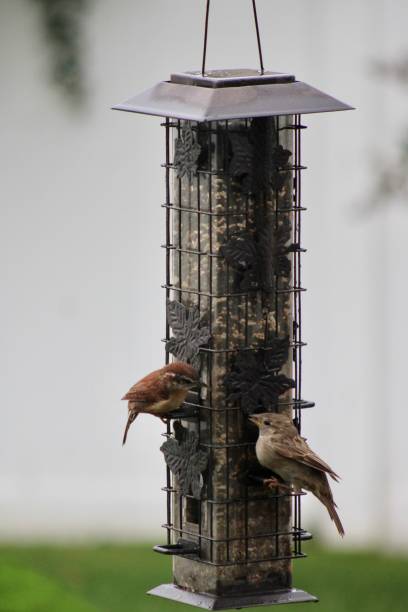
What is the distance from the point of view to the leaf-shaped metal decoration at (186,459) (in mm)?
5992

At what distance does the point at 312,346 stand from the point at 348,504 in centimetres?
129

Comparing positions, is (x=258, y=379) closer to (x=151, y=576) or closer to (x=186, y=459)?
(x=186, y=459)

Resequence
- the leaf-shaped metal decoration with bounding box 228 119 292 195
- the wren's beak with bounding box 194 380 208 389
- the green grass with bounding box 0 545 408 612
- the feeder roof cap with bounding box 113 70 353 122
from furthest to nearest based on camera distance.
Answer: the green grass with bounding box 0 545 408 612 < the wren's beak with bounding box 194 380 208 389 < the leaf-shaped metal decoration with bounding box 228 119 292 195 < the feeder roof cap with bounding box 113 70 353 122

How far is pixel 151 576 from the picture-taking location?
11.4 m

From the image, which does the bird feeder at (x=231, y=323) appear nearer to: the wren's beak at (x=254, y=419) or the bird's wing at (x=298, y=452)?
the wren's beak at (x=254, y=419)

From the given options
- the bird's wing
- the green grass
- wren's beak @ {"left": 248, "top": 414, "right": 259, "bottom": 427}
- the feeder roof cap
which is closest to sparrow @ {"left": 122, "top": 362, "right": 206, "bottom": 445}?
wren's beak @ {"left": 248, "top": 414, "right": 259, "bottom": 427}

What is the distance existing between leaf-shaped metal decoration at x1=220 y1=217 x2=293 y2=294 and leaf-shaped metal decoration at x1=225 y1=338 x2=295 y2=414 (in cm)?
24

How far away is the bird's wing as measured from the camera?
5.83 m

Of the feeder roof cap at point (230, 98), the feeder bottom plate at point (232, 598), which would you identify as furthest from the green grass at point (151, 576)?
the feeder roof cap at point (230, 98)

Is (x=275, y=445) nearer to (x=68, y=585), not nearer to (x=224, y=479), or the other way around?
(x=224, y=479)

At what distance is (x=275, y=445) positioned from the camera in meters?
5.83

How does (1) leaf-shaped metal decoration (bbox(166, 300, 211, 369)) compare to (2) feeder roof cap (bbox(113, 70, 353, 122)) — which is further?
(1) leaf-shaped metal decoration (bbox(166, 300, 211, 369))

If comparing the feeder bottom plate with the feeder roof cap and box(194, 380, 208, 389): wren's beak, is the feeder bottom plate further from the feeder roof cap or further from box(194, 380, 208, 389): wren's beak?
the feeder roof cap

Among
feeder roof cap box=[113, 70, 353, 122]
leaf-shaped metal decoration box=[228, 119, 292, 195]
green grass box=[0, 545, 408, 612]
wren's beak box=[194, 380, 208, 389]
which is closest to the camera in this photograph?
feeder roof cap box=[113, 70, 353, 122]
